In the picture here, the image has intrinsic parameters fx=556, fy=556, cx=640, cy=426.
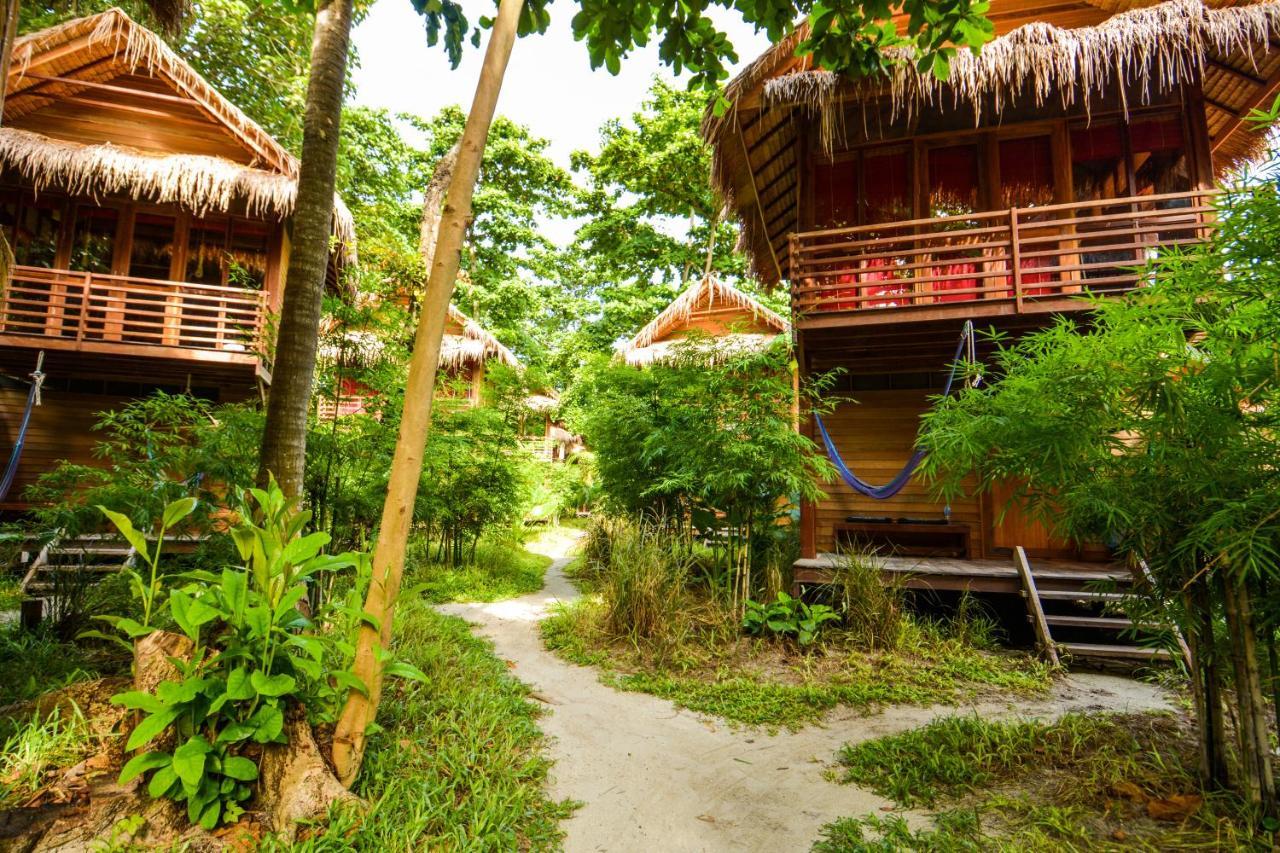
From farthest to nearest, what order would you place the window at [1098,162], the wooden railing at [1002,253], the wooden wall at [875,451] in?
the wooden wall at [875,451] < the window at [1098,162] < the wooden railing at [1002,253]

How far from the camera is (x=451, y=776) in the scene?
2.37 m

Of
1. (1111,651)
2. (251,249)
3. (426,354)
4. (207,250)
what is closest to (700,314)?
(251,249)

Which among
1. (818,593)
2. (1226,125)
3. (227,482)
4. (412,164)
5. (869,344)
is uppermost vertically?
(412,164)

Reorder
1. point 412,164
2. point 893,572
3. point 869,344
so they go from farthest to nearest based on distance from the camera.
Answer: point 412,164 → point 869,344 → point 893,572

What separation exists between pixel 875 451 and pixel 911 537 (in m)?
1.13

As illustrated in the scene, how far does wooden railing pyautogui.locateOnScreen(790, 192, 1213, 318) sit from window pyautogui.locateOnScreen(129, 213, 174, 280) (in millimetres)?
9296

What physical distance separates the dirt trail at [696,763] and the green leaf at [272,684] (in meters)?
1.18

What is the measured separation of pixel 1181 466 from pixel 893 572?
3424 millimetres

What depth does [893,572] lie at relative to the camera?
525cm

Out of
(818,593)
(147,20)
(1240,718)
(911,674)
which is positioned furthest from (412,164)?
(1240,718)

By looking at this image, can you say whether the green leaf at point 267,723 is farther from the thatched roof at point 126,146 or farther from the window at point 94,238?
the window at point 94,238

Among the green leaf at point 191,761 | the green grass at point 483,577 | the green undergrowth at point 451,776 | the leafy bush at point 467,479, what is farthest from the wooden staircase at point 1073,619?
the leafy bush at point 467,479

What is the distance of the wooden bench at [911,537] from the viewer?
6473mm

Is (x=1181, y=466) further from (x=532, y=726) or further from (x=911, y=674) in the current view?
(x=532, y=726)
